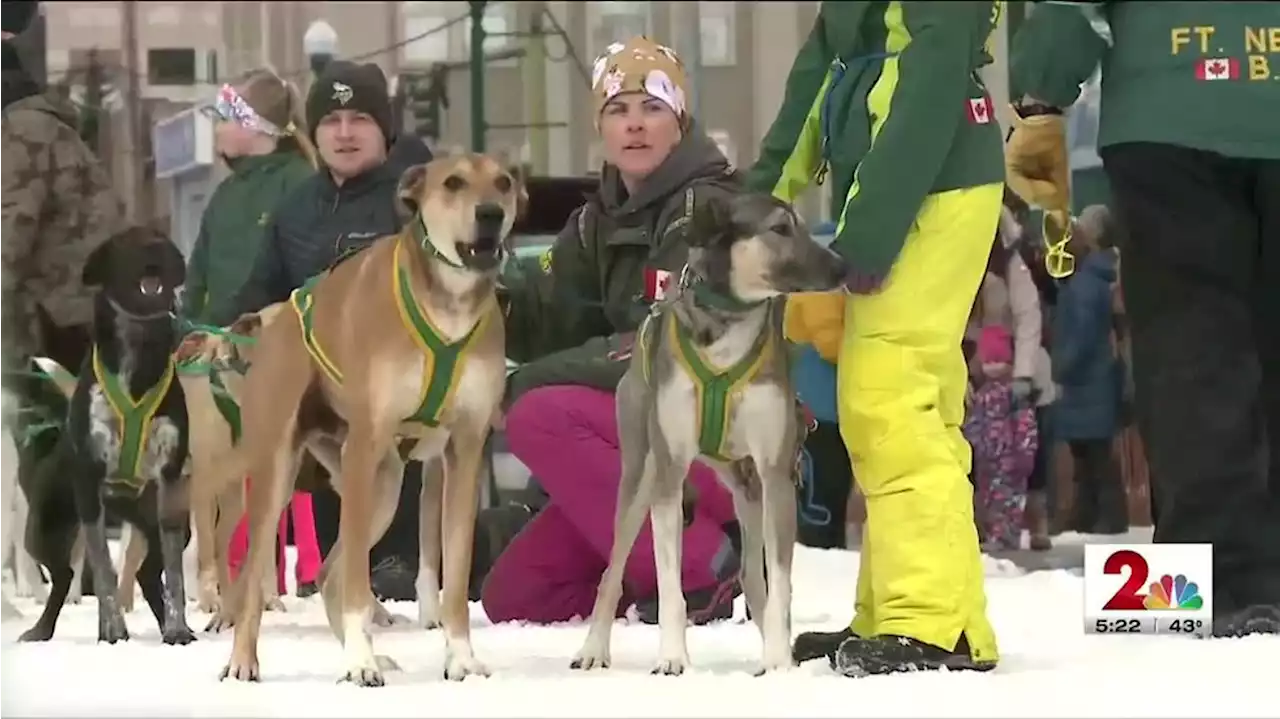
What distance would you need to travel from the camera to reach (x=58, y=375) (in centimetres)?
196

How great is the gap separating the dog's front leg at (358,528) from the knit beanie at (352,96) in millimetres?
570

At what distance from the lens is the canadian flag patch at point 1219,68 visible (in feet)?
6.52

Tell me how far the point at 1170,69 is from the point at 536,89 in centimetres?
85

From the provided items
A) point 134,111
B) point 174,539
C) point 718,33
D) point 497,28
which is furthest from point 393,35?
point 174,539

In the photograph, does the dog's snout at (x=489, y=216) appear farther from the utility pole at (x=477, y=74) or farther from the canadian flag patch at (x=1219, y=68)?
the canadian flag patch at (x=1219, y=68)

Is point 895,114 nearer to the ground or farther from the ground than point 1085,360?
farther from the ground

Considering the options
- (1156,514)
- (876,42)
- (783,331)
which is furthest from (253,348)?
(1156,514)

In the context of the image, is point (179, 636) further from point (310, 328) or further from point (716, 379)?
point (716, 379)

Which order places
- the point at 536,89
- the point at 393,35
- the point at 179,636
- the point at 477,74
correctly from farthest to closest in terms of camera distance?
the point at 393,35 < the point at 477,74 < the point at 536,89 < the point at 179,636

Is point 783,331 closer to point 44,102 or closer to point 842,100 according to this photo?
point 842,100

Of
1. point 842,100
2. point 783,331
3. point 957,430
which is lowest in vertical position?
point 957,430

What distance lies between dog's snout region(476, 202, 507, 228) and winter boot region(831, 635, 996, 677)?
59 centimetres

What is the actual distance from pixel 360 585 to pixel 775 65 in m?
0.84

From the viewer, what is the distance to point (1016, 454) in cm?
339
